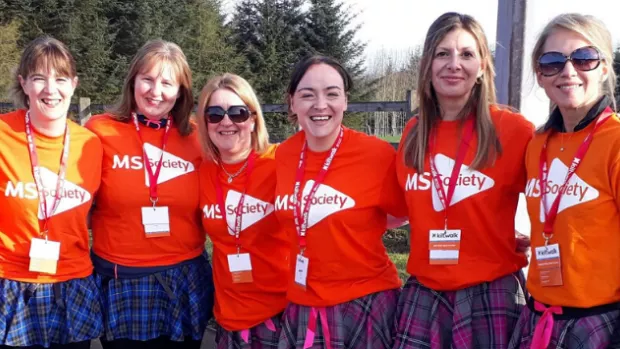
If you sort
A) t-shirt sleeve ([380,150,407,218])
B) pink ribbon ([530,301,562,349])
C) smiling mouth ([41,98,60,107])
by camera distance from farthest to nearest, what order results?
smiling mouth ([41,98,60,107])
t-shirt sleeve ([380,150,407,218])
pink ribbon ([530,301,562,349])

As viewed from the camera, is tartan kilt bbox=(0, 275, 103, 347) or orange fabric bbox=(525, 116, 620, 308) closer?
orange fabric bbox=(525, 116, 620, 308)

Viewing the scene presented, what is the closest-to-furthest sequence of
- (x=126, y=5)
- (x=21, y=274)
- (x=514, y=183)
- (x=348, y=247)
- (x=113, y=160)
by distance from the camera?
1. (x=514, y=183)
2. (x=348, y=247)
3. (x=21, y=274)
4. (x=113, y=160)
5. (x=126, y=5)

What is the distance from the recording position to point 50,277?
118 inches

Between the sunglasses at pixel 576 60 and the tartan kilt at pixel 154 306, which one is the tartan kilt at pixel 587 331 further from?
the tartan kilt at pixel 154 306

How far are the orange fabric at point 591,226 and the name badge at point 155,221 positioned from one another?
1.89 meters

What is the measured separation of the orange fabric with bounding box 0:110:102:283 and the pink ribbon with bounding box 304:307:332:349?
123 centimetres

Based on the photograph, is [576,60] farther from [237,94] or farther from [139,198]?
[139,198]

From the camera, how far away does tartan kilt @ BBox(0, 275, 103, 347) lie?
116 inches

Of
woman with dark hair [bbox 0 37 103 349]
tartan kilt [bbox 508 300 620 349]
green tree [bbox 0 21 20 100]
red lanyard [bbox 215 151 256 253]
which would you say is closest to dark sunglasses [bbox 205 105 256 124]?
red lanyard [bbox 215 151 256 253]

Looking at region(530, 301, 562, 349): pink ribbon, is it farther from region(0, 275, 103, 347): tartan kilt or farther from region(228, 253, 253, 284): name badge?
region(0, 275, 103, 347): tartan kilt

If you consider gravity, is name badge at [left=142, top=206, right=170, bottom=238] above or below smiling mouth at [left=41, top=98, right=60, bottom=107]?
below

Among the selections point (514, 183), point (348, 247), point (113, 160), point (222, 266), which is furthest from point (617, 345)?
point (113, 160)

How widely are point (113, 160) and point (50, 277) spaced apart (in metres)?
0.68

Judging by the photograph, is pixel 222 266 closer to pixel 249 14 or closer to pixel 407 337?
pixel 407 337
